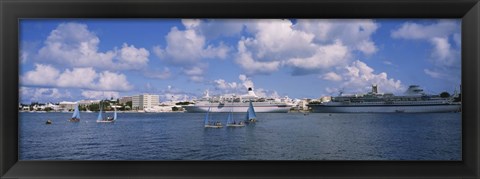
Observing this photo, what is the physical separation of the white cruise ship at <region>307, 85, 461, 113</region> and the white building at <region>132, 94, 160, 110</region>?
14.7ft

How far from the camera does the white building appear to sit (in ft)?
26.7

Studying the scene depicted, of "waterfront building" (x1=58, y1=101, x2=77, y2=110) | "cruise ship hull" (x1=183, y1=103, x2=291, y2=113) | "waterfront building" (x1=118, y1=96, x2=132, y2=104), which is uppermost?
"waterfront building" (x1=118, y1=96, x2=132, y2=104)

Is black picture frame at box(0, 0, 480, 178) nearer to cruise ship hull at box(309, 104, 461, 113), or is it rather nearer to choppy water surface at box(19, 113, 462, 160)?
choppy water surface at box(19, 113, 462, 160)

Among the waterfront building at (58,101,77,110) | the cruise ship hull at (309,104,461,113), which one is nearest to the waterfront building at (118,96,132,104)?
the waterfront building at (58,101,77,110)

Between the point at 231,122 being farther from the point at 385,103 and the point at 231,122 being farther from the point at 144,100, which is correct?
the point at 385,103

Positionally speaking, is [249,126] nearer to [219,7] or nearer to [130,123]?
[130,123]

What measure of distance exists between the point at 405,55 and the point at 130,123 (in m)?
9.99

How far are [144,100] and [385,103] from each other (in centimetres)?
655

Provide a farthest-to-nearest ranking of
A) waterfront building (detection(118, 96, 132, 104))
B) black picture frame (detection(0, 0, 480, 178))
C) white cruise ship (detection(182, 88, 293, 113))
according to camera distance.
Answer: white cruise ship (detection(182, 88, 293, 113)) → waterfront building (detection(118, 96, 132, 104)) → black picture frame (detection(0, 0, 480, 178))

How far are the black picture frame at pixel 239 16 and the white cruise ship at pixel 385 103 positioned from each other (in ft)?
31.7

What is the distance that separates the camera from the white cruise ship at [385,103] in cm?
1088

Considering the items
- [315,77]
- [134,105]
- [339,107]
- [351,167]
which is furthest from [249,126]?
[351,167]

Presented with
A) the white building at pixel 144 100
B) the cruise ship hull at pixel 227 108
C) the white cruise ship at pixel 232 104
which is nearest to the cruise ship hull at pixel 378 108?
the white cruise ship at pixel 232 104

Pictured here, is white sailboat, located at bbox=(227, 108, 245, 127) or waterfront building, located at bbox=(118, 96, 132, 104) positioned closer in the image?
waterfront building, located at bbox=(118, 96, 132, 104)
